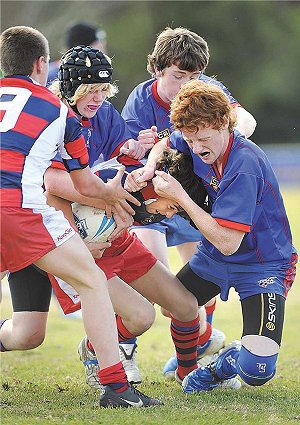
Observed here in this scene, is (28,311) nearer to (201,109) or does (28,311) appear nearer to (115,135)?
(115,135)

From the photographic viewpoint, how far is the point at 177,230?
253 inches

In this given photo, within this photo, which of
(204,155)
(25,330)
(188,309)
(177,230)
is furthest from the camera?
(177,230)

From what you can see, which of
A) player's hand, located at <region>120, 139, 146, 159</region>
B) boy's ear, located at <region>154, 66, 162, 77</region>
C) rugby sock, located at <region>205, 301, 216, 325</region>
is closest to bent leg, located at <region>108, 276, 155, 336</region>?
player's hand, located at <region>120, 139, 146, 159</region>

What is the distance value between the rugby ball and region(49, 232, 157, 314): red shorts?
16cm

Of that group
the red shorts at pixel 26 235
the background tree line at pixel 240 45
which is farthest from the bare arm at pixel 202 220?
the background tree line at pixel 240 45

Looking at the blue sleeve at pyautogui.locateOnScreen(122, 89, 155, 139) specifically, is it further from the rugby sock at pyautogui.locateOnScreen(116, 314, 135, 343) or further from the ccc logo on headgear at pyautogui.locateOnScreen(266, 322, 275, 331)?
the ccc logo on headgear at pyautogui.locateOnScreen(266, 322, 275, 331)

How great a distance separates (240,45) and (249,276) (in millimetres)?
30712

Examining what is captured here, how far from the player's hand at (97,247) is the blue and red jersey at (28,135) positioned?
1.97 ft

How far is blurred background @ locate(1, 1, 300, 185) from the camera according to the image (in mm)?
33500

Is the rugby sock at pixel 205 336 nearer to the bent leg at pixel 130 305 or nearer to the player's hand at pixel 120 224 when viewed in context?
the bent leg at pixel 130 305

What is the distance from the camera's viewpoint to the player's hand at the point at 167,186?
16.5 ft

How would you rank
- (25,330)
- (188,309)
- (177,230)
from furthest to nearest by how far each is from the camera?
(177,230), (25,330), (188,309)

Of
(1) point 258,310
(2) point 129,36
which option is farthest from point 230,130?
(2) point 129,36

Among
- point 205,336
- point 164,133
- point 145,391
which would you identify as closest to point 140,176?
point 164,133
